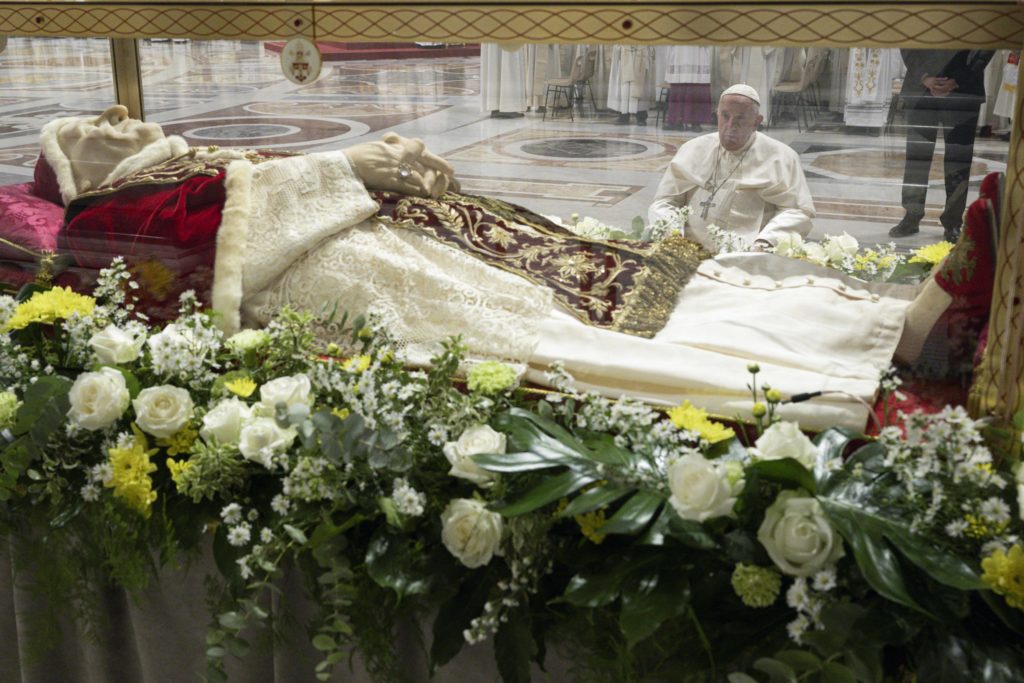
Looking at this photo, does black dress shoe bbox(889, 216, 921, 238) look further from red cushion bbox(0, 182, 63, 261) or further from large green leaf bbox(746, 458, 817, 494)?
red cushion bbox(0, 182, 63, 261)

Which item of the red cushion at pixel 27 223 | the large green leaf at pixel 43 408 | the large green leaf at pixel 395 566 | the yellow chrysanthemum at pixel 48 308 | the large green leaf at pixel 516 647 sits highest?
the red cushion at pixel 27 223

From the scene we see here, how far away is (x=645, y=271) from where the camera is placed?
1.91 m

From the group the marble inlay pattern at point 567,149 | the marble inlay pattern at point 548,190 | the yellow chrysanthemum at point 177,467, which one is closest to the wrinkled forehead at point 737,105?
the marble inlay pattern at point 567,149

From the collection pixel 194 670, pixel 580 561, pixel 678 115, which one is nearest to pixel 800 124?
pixel 678 115

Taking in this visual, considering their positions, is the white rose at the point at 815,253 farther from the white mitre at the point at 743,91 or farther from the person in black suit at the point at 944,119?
the white mitre at the point at 743,91

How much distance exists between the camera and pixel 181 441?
1.65 meters

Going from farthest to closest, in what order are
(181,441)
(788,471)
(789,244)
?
(789,244) < (181,441) < (788,471)

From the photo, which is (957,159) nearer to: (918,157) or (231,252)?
(918,157)

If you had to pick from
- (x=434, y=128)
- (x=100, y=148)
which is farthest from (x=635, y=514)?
(x=100, y=148)

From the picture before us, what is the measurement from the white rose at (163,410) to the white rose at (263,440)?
0.45ft

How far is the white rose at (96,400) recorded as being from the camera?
5.37 feet

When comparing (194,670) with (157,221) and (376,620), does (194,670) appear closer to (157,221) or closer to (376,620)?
(376,620)

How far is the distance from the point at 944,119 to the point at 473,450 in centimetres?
88

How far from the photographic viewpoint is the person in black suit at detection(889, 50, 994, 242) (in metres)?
1.51
